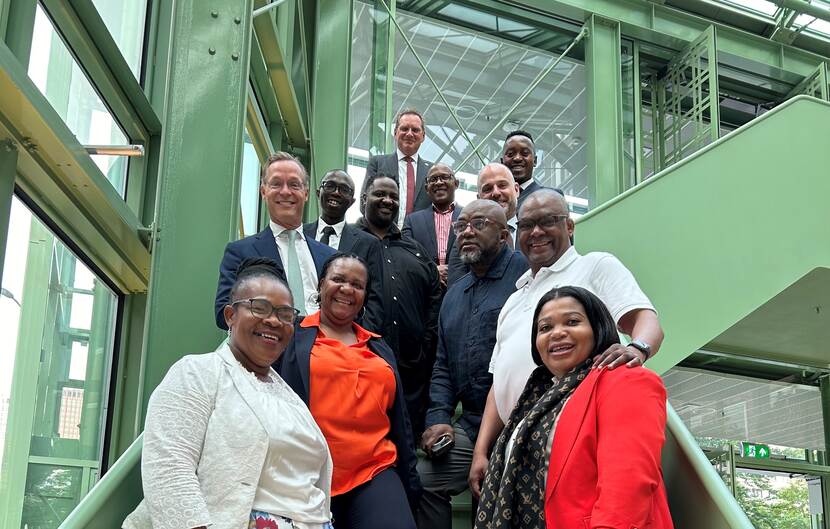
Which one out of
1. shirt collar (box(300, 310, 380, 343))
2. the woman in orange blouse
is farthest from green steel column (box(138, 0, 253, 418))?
the woman in orange blouse

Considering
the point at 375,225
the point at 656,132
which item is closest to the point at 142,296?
the point at 375,225

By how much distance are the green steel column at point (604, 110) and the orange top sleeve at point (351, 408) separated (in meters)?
9.51

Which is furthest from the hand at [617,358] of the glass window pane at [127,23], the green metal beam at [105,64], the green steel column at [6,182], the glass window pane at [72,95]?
the glass window pane at [127,23]

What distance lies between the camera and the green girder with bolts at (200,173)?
4719 millimetres

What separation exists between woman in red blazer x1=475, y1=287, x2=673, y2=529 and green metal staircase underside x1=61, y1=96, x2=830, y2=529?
3466mm

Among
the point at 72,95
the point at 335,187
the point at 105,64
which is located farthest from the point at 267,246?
the point at 105,64

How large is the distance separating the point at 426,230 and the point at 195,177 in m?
1.34

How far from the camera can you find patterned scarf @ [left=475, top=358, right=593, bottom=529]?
2.93 m

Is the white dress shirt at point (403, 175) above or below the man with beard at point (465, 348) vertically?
above

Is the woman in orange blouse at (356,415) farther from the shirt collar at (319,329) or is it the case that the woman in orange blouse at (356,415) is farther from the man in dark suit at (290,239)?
the man in dark suit at (290,239)

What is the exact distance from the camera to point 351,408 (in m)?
3.54

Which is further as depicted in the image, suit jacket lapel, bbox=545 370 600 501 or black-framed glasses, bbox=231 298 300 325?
black-framed glasses, bbox=231 298 300 325

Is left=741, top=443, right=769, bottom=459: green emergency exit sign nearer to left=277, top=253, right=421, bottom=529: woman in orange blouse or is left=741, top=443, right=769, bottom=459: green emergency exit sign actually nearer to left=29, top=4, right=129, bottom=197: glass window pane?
left=29, top=4, right=129, bottom=197: glass window pane

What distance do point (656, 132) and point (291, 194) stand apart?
1058 cm
